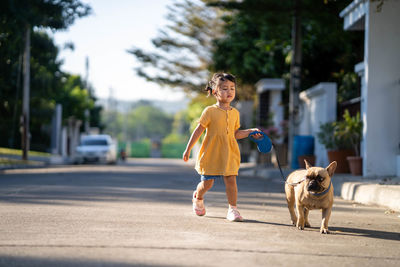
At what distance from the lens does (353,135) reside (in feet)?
48.1

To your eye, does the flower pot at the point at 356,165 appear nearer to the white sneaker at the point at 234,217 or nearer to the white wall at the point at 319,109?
the white wall at the point at 319,109

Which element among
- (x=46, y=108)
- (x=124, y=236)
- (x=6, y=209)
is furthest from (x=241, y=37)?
(x=124, y=236)

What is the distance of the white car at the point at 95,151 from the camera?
34.7 m

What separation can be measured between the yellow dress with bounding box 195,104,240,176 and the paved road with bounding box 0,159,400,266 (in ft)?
1.88

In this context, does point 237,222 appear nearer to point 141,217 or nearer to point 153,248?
point 141,217

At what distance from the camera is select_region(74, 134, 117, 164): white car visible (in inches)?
1364

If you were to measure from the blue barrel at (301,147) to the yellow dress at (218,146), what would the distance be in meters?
12.4

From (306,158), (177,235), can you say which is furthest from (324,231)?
(306,158)

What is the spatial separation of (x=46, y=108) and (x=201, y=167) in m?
36.2

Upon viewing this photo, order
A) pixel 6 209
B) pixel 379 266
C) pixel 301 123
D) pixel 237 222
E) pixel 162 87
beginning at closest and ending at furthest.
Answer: pixel 379 266 < pixel 237 222 < pixel 6 209 < pixel 301 123 < pixel 162 87

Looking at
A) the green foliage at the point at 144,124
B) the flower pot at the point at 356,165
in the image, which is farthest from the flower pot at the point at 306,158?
the green foliage at the point at 144,124

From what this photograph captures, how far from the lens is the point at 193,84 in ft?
139

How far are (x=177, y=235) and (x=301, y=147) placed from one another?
14255 millimetres

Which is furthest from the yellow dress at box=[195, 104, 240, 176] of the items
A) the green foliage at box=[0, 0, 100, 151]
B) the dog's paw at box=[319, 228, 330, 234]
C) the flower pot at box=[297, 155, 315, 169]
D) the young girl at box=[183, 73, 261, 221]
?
the green foliage at box=[0, 0, 100, 151]
